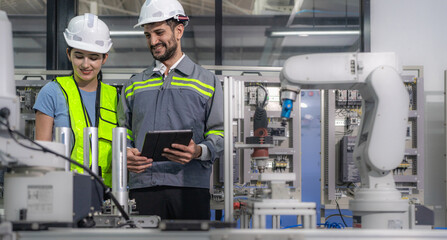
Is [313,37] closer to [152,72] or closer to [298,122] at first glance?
[298,122]

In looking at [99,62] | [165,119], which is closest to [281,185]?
[165,119]

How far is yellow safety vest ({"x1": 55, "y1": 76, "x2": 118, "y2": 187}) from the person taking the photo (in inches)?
92.2

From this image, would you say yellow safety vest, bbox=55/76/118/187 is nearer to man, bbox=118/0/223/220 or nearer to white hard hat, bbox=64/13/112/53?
man, bbox=118/0/223/220

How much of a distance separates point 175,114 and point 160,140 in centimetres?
43

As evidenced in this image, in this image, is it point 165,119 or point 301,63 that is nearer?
point 301,63

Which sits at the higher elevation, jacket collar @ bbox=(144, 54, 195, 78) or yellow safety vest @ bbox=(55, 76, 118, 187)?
jacket collar @ bbox=(144, 54, 195, 78)

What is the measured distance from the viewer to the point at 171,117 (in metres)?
2.38

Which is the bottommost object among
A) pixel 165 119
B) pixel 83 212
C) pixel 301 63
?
pixel 83 212

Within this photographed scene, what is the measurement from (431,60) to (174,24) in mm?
3399

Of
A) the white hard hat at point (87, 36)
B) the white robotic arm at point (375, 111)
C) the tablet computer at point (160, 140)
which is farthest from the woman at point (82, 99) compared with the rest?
the white robotic arm at point (375, 111)

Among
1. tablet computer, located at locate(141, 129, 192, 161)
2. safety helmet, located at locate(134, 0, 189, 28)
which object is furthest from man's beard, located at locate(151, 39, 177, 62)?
tablet computer, located at locate(141, 129, 192, 161)

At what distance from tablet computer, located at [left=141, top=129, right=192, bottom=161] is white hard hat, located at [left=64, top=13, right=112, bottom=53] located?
68 cm

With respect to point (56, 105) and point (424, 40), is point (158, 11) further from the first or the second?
point (424, 40)

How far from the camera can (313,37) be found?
5508mm
